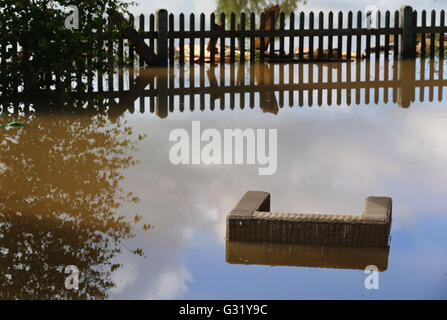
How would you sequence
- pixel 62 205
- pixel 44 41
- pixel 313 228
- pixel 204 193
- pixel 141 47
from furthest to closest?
pixel 141 47, pixel 44 41, pixel 204 193, pixel 62 205, pixel 313 228

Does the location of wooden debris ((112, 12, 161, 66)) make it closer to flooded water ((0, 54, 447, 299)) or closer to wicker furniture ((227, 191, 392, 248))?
flooded water ((0, 54, 447, 299))

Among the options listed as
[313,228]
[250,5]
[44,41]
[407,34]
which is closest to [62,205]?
[313,228]

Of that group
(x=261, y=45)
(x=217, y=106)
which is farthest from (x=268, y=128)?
(x=261, y=45)

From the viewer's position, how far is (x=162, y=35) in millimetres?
19234

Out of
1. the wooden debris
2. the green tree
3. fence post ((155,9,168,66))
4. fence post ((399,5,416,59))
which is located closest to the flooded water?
the wooden debris

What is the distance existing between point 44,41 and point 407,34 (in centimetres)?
1030

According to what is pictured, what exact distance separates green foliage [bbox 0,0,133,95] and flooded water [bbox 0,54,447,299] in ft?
3.40

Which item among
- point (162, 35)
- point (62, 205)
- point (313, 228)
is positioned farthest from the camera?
point (162, 35)

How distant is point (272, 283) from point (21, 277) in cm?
168

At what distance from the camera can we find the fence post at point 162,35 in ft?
62.6

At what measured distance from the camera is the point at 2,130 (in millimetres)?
11031

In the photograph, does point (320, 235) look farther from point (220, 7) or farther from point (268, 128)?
point (220, 7)

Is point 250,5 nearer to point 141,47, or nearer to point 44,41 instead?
point 141,47

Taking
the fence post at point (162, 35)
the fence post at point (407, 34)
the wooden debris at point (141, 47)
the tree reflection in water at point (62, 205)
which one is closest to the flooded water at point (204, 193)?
the tree reflection in water at point (62, 205)
